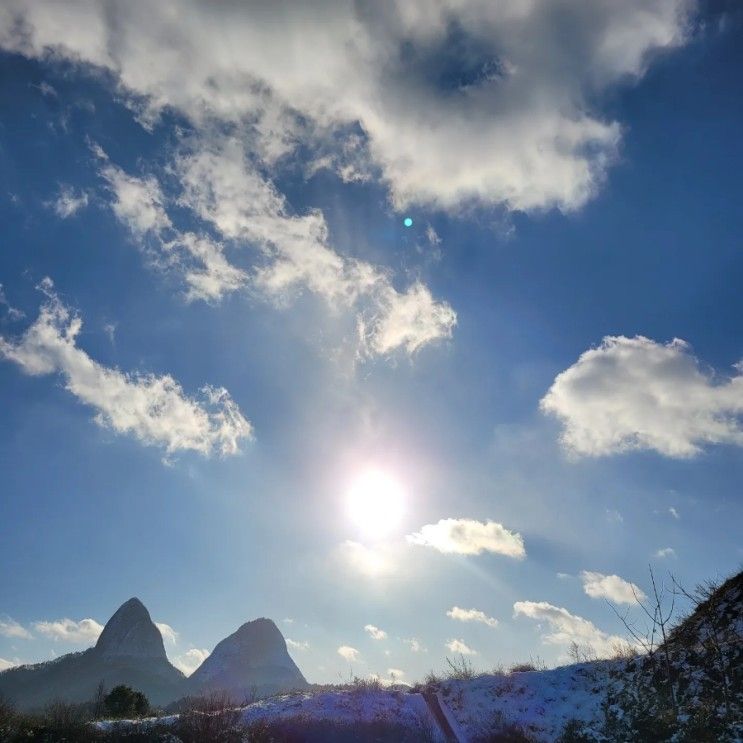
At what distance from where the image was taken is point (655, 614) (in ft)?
73.5

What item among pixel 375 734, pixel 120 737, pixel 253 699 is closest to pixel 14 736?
pixel 120 737

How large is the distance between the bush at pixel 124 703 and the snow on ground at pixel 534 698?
22.3 metres

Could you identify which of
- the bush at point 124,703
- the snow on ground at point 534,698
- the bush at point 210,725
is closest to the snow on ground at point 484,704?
the snow on ground at point 534,698

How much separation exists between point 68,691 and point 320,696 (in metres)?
223

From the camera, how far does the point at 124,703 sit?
127 feet

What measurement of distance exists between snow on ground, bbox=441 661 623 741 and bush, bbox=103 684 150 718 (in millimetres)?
22323

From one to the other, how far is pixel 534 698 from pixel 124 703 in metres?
28.8

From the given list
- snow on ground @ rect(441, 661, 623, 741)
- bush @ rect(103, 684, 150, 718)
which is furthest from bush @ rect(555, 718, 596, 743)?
bush @ rect(103, 684, 150, 718)

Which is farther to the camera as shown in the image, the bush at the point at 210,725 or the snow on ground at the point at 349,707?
the snow on ground at the point at 349,707

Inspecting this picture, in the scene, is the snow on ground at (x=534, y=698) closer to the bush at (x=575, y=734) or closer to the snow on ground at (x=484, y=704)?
the snow on ground at (x=484, y=704)

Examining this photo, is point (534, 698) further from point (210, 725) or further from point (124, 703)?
point (124, 703)

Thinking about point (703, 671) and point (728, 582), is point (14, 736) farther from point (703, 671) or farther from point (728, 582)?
point (728, 582)

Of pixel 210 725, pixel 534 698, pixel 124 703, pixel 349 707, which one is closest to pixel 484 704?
pixel 534 698

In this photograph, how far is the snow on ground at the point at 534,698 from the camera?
2767cm
